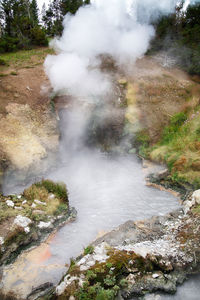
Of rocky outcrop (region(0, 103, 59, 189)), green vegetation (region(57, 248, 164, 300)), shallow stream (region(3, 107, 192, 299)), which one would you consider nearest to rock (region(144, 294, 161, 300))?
green vegetation (region(57, 248, 164, 300))

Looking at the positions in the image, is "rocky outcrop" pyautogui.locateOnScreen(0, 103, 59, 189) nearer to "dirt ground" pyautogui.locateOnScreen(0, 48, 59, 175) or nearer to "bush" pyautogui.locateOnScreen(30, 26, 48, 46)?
"dirt ground" pyautogui.locateOnScreen(0, 48, 59, 175)

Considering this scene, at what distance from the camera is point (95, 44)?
15.9 metres

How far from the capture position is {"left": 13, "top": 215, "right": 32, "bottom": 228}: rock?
7.24m

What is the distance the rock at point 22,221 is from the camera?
7.24 m

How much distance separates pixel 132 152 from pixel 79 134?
9.28 ft

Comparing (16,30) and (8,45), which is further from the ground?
(16,30)

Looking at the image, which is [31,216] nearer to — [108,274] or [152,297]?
[108,274]

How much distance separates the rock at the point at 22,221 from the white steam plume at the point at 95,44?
8073 millimetres

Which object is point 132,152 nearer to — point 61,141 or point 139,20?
point 61,141

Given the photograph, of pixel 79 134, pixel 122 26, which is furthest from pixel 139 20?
pixel 79 134

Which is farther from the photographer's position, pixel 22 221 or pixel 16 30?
pixel 16 30

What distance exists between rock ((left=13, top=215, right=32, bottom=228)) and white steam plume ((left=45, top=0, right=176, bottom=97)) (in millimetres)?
8073

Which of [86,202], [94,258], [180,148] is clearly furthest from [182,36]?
[94,258]

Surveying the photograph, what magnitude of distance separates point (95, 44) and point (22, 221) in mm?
12467
